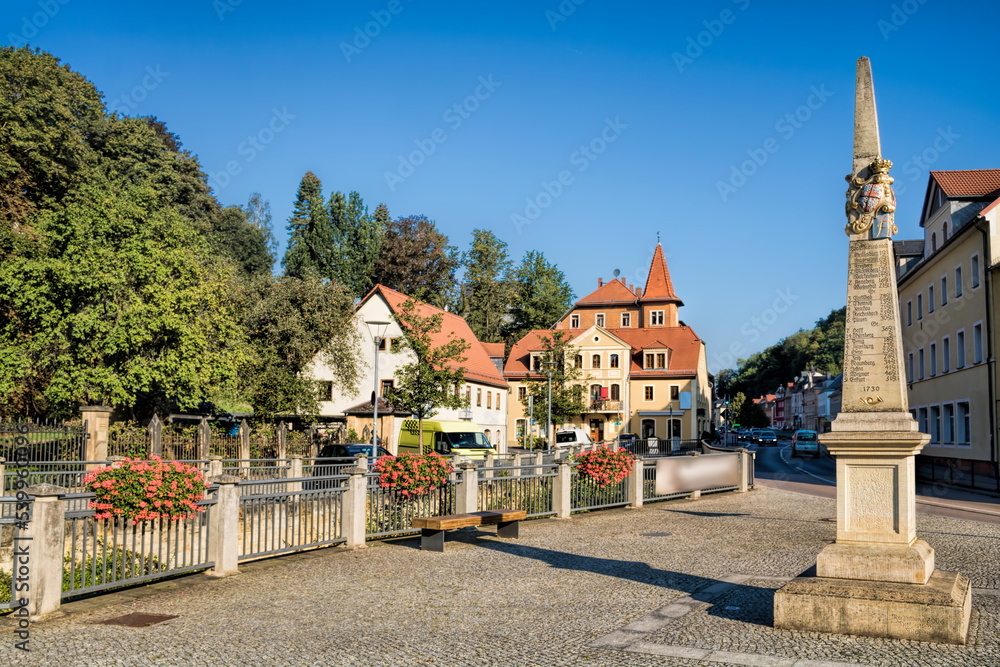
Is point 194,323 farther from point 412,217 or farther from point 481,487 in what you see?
point 412,217

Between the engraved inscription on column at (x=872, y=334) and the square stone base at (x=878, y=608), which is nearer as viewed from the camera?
the square stone base at (x=878, y=608)

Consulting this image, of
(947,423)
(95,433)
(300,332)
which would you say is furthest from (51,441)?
(947,423)

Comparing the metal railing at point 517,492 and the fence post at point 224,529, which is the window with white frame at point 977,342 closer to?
the metal railing at point 517,492

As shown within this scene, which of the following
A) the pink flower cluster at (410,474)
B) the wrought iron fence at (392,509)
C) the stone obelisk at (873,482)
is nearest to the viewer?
the stone obelisk at (873,482)

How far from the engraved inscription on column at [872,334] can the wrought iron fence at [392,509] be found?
870cm

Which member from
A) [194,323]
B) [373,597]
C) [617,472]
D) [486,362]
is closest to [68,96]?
[194,323]

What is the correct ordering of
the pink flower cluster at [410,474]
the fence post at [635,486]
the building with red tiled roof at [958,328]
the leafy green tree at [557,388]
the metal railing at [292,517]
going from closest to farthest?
the metal railing at [292,517], the pink flower cluster at [410,474], the fence post at [635,486], the building with red tiled roof at [958,328], the leafy green tree at [557,388]

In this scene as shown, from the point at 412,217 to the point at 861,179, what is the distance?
74371mm

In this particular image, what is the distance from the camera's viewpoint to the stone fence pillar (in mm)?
8125

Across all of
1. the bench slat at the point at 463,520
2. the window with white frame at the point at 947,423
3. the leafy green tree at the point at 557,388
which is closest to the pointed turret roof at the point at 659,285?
the leafy green tree at the point at 557,388

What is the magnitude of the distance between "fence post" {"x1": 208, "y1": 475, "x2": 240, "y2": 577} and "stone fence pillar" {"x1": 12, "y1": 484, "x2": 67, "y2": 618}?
2.52 metres

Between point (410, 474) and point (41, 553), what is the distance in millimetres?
7400

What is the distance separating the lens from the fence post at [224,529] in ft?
35.6

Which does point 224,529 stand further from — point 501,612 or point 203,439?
point 203,439
